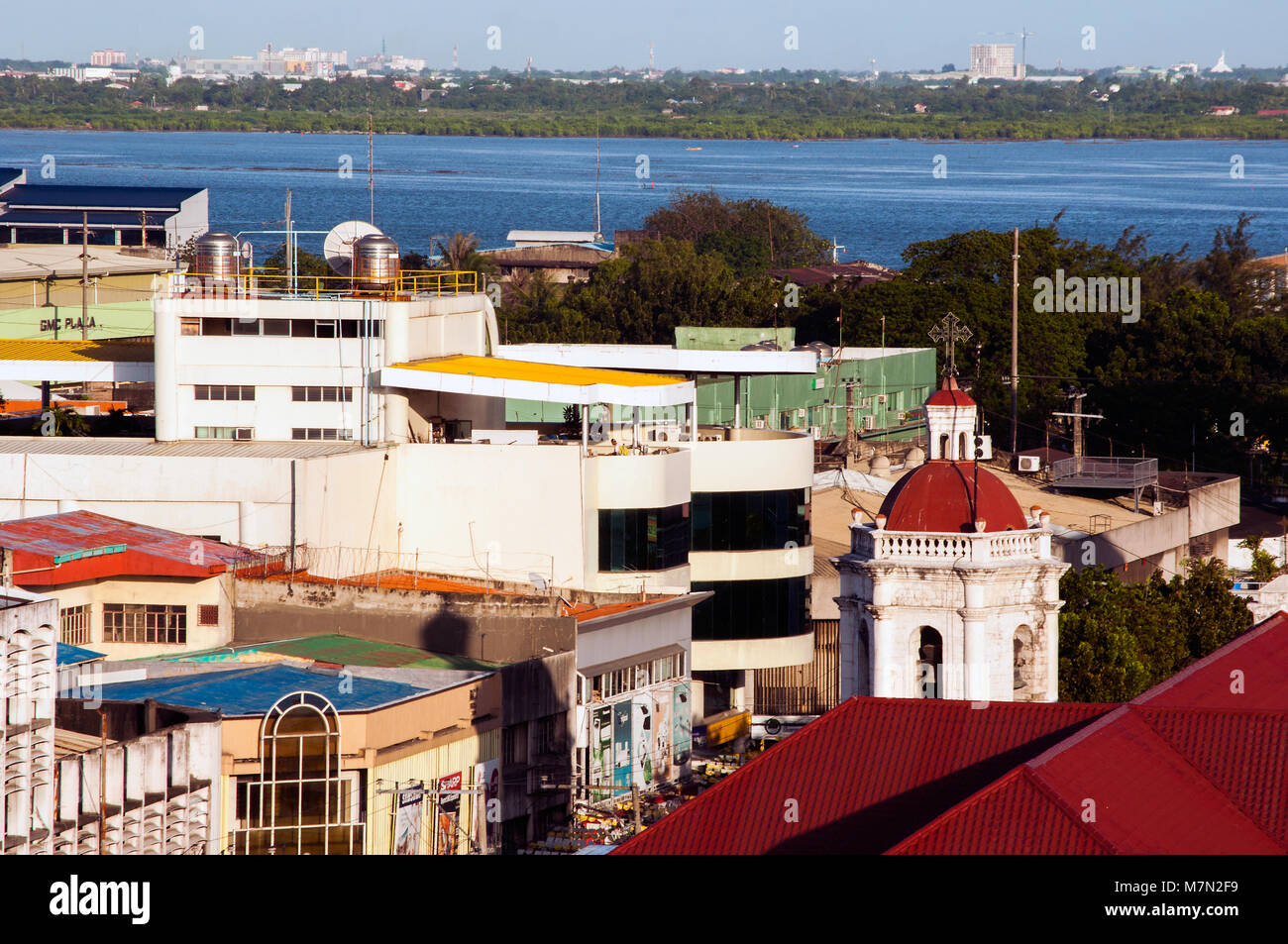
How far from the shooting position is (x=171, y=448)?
164 ft

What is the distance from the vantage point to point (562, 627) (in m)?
41.4

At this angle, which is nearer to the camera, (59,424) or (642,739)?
(642,739)

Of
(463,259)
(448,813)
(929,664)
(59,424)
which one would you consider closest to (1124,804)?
(929,664)

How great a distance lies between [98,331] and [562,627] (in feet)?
151

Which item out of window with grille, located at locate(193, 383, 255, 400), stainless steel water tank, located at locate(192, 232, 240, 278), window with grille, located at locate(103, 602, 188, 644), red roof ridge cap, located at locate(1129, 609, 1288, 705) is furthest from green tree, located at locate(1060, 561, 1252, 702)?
stainless steel water tank, located at locate(192, 232, 240, 278)

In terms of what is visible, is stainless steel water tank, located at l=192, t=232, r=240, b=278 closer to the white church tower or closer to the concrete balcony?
the white church tower

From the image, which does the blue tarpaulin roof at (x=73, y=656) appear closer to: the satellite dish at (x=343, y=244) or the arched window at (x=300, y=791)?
the arched window at (x=300, y=791)

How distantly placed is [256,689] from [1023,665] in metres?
12.0

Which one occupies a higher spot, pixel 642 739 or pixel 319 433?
pixel 319 433

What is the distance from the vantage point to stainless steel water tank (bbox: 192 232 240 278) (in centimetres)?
5256

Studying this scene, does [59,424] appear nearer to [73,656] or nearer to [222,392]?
[222,392]
